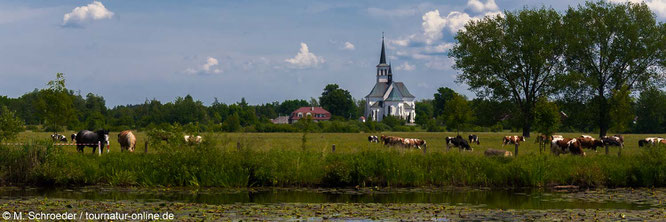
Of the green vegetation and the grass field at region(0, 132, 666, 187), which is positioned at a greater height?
the green vegetation

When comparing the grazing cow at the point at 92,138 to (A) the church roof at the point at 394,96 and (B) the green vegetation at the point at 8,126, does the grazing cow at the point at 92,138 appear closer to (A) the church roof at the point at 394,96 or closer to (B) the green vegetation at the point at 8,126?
(B) the green vegetation at the point at 8,126

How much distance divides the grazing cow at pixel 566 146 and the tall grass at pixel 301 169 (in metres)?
6.81

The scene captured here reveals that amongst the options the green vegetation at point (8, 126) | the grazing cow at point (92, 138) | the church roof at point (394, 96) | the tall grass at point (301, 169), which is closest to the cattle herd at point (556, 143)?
the tall grass at point (301, 169)

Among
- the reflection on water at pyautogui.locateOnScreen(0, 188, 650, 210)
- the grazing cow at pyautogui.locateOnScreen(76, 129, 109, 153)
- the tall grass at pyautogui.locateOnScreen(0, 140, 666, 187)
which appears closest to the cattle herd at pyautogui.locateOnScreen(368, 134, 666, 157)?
the tall grass at pyautogui.locateOnScreen(0, 140, 666, 187)

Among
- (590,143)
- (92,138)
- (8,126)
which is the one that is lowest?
(92,138)

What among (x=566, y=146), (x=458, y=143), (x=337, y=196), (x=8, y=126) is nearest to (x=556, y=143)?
(x=566, y=146)

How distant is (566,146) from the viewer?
3341cm

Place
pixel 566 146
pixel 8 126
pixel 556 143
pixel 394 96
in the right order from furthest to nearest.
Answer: pixel 394 96, pixel 556 143, pixel 566 146, pixel 8 126

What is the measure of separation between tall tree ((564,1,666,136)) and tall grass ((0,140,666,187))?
3641 cm

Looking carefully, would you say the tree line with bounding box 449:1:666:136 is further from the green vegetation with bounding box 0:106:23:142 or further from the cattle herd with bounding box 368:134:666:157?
the green vegetation with bounding box 0:106:23:142

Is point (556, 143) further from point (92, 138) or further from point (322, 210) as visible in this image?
point (92, 138)

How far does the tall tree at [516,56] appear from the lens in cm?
6044

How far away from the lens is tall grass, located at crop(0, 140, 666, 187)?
2336 cm

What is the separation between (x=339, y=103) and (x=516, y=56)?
131m
